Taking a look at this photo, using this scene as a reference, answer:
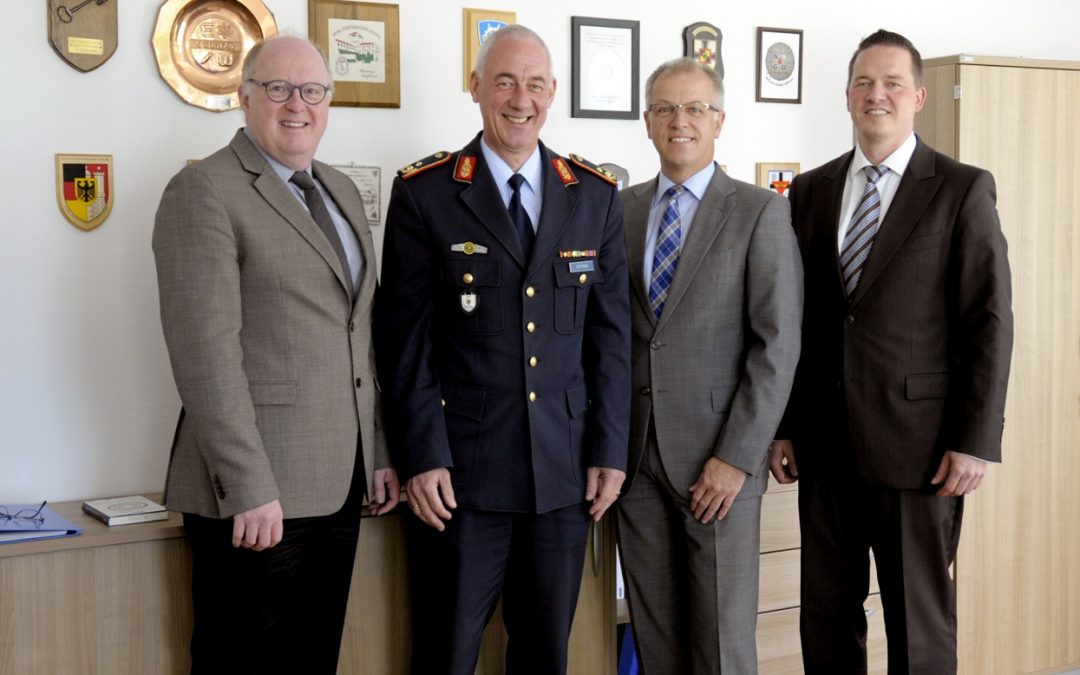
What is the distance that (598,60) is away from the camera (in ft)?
9.79

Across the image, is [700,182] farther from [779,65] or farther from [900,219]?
[779,65]

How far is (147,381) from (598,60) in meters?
1.54

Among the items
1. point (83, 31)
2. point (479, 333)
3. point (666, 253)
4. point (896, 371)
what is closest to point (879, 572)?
point (896, 371)

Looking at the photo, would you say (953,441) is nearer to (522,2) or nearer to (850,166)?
(850,166)

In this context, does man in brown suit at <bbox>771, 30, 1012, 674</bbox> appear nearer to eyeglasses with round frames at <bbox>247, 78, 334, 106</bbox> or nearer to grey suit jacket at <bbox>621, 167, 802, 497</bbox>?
grey suit jacket at <bbox>621, 167, 802, 497</bbox>

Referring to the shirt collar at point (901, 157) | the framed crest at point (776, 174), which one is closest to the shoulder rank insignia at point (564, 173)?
the shirt collar at point (901, 157)

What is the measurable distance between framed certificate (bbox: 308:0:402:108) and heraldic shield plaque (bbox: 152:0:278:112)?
0.14m

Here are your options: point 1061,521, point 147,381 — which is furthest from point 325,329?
point 1061,521

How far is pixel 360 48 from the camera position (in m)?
2.68

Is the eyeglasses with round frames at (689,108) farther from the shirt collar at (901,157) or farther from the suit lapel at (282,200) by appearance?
the suit lapel at (282,200)

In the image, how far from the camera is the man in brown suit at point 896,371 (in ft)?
7.24

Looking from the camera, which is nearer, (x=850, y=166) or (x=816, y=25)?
(x=850, y=166)

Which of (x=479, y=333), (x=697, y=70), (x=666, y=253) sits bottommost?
(x=479, y=333)

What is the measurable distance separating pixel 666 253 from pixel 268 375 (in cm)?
90
